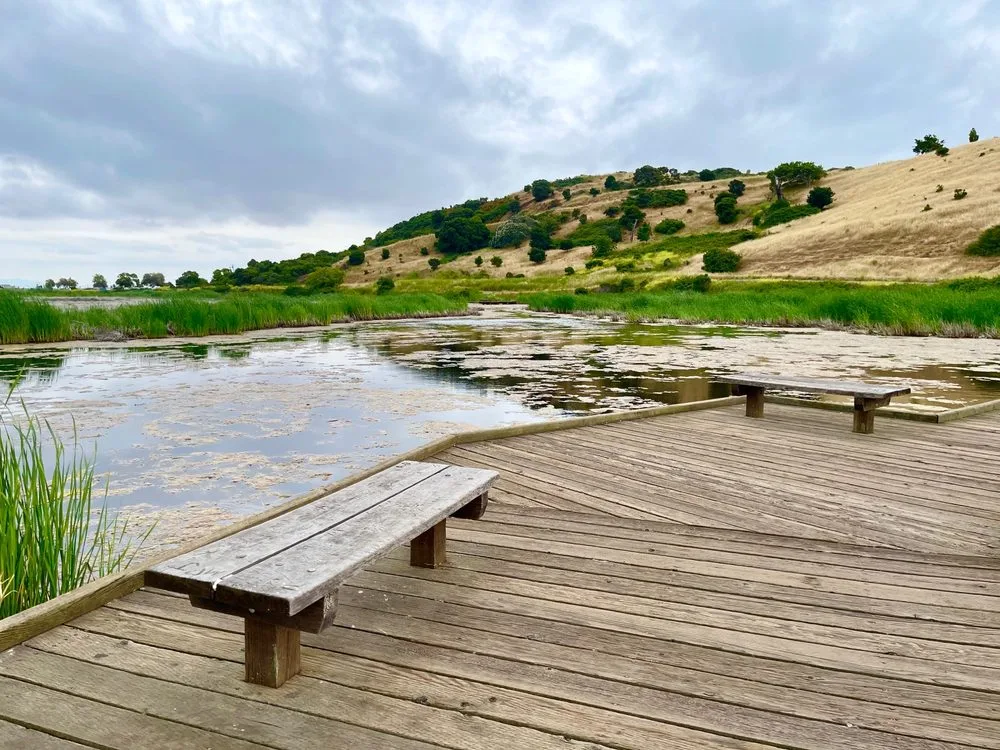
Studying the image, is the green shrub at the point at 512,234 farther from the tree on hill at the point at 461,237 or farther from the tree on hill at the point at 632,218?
the tree on hill at the point at 632,218

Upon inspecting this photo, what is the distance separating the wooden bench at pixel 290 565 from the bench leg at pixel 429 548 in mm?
153

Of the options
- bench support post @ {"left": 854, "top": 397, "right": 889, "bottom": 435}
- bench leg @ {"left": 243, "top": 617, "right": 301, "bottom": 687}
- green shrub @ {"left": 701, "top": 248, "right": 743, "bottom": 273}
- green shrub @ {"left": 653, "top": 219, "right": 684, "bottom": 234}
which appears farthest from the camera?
green shrub @ {"left": 653, "top": 219, "right": 684, "bottom": 234}

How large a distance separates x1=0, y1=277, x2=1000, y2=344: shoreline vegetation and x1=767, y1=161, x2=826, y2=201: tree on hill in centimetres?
3808

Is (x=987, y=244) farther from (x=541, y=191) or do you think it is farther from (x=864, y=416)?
(x=541, y=191)

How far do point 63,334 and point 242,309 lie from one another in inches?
162

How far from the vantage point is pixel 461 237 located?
7712 cm

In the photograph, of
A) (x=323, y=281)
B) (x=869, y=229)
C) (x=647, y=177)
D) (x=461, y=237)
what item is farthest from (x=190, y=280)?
(x=647, y=177)

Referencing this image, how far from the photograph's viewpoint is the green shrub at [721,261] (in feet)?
128

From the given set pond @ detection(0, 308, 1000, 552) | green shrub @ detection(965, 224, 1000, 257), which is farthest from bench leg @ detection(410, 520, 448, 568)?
green shrub @ detection(965, 224, 1000, 257)

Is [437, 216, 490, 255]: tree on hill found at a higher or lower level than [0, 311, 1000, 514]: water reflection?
higher

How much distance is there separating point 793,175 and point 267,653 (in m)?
70.4

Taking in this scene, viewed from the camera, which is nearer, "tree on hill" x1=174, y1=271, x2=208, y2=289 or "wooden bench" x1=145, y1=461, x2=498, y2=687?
"wooden bench" x1=145, y1=461, x2=498, y2=687

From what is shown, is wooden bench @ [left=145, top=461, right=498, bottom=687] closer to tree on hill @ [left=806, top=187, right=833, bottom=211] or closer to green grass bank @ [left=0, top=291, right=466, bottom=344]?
green grass bank @ [left=0, top=291, right=466, bottom=344]

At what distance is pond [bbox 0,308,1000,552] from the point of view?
4.74 meters
